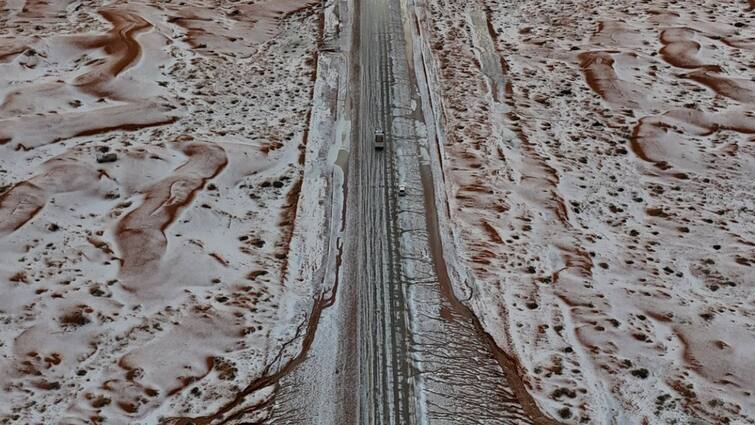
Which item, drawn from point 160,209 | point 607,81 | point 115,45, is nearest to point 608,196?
point 607,81

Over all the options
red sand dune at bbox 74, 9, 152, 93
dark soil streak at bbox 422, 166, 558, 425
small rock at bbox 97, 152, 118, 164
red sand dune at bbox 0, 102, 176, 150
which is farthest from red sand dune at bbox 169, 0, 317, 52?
dark soil streak at bbox 422, 166, 558, 425

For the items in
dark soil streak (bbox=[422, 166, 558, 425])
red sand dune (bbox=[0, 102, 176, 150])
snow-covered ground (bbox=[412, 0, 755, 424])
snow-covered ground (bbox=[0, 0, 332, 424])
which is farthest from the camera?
red sand dune (bbox=[0, 102, 176, 150])

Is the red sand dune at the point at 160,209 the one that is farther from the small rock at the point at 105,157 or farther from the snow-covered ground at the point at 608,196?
the snow-covered ground at the point at 608,196

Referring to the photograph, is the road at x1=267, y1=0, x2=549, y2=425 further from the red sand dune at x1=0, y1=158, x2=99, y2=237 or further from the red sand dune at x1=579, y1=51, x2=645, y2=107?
the red sand dune at x1=0, y1=158, x2=99, y2=237

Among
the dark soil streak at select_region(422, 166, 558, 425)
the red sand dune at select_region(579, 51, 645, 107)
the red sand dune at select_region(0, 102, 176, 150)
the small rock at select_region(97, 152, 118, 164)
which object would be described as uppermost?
the red sand dune at select_region(579, 51, 645, 107)

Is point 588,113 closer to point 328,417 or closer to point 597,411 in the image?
point 597,411

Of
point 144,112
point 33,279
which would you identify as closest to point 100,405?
point 33,279
